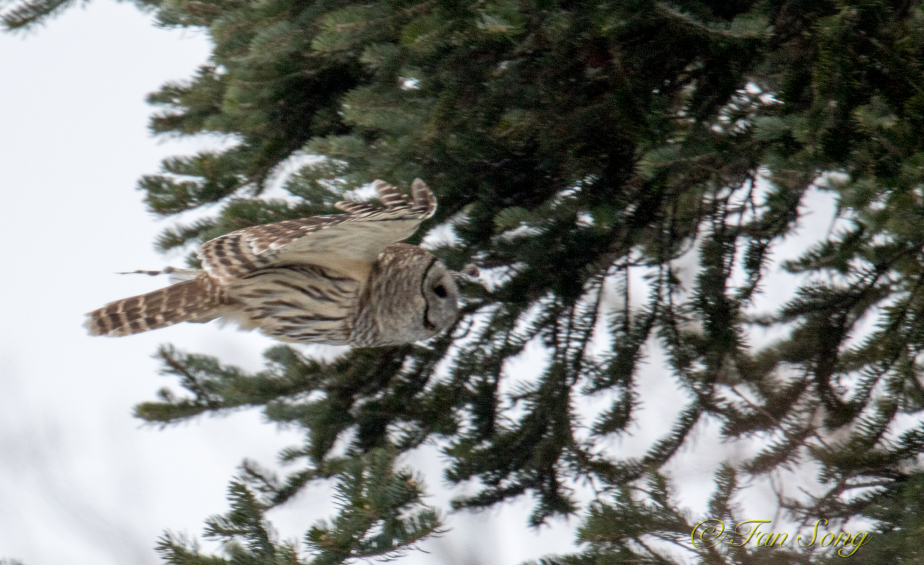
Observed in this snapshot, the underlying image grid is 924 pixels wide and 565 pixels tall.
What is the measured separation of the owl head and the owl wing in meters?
0.27

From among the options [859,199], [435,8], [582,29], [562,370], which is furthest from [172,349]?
[859,199]

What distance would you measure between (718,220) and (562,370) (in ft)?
1.99

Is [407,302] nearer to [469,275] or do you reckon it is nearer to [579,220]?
[469,275]

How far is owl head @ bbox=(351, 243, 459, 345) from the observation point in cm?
239

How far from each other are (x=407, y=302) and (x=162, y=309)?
73cm

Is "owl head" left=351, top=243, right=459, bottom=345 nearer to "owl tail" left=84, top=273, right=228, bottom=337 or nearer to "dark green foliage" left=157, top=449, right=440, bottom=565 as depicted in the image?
"owl tail" left=84, top=273, right=228, bottom=337

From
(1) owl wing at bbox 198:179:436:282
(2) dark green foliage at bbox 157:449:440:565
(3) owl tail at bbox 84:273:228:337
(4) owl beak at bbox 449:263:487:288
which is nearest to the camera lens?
(2) dark green foliage at bbox 157:449:440:565

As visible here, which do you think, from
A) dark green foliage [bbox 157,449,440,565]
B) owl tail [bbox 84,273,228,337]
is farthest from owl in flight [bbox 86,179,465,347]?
dark green foliage [bbox 157,449,440,565]

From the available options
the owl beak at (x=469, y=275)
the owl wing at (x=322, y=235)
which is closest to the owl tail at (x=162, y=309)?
the owl wing at (x=322, y=235)

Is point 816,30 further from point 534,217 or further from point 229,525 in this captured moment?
point 229,525

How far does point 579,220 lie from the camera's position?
2094 millimetres

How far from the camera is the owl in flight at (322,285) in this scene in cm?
196

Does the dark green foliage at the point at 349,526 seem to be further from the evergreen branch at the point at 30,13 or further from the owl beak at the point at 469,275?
the evergreen branch at the point at 30,13

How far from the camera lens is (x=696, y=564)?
1.48 meters
